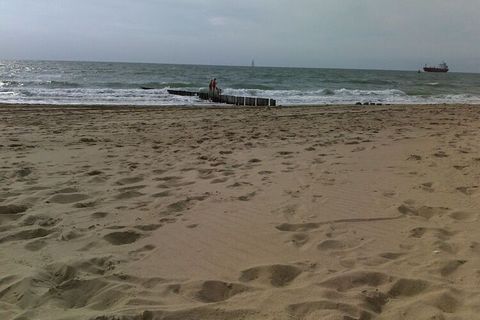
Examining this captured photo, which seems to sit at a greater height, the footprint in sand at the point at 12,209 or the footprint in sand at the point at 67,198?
the footprint in sand at the point at 67,198

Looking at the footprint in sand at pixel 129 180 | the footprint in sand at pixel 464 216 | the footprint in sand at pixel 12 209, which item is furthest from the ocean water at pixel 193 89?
the footprint in sand at pixel 464 216

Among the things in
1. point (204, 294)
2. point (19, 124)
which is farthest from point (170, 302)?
point (19, 124)

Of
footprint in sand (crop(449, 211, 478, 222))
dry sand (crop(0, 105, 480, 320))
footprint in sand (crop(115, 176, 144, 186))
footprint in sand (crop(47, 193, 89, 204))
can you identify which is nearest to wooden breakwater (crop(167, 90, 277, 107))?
dry sand (crop(0, 105, 480, 320))

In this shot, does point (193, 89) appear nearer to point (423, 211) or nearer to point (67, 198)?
point (67, 198)

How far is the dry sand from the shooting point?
8.27ft

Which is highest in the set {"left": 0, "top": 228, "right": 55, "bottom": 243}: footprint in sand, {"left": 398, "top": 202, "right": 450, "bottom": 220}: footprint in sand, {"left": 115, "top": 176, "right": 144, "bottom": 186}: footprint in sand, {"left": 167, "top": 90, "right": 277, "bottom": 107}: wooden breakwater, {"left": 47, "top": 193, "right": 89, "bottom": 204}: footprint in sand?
{"left": 167, "top": 90, "right": 277, "bottom": 107}: wooden breakwater

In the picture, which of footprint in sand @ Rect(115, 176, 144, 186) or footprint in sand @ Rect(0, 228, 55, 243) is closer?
footprint in sand @ Rect(0, 228, 55, 243)

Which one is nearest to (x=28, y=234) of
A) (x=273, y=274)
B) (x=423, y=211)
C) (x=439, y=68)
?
(x=273, y=274)

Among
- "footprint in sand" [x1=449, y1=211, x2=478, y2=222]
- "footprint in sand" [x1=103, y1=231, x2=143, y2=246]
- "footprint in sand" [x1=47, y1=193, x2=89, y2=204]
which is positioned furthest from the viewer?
"footprint in sand" [x1=47, y1=193, x2=89, y2=204]

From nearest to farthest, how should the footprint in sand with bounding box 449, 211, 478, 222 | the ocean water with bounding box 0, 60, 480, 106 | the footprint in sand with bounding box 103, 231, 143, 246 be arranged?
the footprint in sand with bounding box 103, 231, 143, 246, the footprint in sand with bounding box 449, 211, 478, 222, the ocean water with bounding box 0, 60, 480, 106

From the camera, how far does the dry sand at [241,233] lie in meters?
2.52

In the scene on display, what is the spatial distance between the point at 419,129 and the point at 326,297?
8.04m

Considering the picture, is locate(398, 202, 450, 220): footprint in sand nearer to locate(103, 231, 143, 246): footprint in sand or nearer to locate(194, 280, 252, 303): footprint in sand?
locate(194, 280, 252, 303): footprint in sand

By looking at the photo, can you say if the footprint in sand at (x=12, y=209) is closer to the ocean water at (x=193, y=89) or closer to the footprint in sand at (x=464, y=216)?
the footprint in sand at (x=464, y=216)
